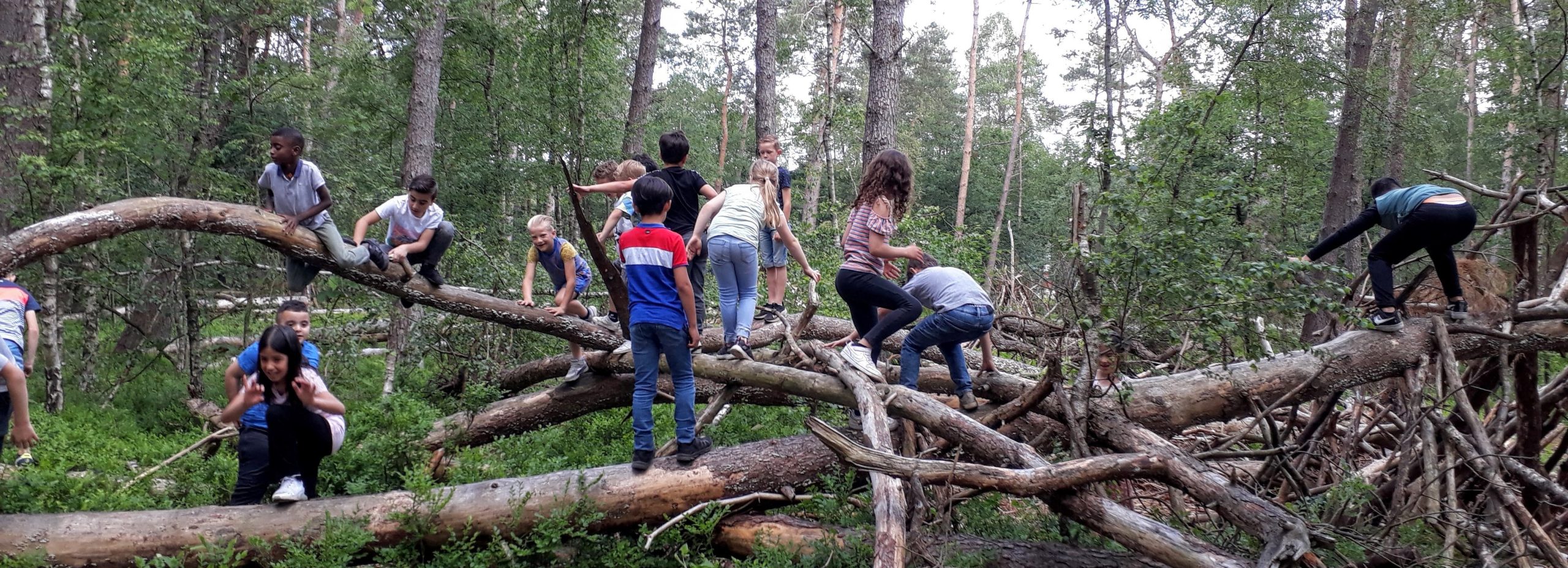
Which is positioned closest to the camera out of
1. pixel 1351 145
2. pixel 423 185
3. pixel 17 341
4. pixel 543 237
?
pixel 17 341

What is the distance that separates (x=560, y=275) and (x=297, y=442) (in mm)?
2458

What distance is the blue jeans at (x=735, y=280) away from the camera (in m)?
5.76

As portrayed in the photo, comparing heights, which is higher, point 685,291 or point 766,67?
point 766,67

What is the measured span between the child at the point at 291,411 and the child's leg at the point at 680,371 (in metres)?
1.77

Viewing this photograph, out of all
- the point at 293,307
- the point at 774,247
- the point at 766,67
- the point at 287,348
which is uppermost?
the point at 766,67

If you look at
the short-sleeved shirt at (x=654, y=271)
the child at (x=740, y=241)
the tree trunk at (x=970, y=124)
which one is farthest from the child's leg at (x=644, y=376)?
the tree trunk at (x=970, y=124)

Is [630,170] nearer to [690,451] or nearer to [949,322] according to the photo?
[690,451]

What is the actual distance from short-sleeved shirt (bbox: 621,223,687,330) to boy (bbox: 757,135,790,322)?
163 centimetres

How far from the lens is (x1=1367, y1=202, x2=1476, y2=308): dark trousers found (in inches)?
206

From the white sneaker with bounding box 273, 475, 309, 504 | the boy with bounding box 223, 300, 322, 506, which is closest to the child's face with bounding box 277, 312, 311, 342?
the boy with bounding box 223, 300, 322, 506

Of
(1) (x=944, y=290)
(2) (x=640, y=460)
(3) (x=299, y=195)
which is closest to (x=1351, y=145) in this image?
(1) (x=944, y=290)

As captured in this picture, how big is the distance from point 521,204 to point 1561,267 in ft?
51.1

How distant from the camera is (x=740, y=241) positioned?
5758 mm

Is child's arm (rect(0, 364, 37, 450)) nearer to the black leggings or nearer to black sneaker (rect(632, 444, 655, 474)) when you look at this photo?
black sneaker (rect(632, 444, 655, 474))
